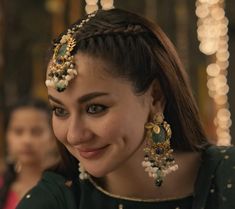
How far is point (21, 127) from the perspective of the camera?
3.04 m

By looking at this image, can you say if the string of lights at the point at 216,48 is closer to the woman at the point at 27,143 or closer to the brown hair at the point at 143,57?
the woman at the point at 27,143

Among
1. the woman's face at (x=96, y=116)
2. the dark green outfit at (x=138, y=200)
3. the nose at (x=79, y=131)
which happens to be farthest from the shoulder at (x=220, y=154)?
the nose at (x=79, y=131)

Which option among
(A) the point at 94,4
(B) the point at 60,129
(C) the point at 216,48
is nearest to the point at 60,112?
(B) the point at 60,129

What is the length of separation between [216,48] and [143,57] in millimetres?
3202

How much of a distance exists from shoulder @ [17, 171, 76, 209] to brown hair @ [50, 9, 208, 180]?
295 mm

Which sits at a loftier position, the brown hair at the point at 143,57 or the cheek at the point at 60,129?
the brown hair at the point at 143,57

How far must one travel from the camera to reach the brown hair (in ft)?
4.82

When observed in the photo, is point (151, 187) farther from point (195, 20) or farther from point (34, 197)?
point (195, 20)

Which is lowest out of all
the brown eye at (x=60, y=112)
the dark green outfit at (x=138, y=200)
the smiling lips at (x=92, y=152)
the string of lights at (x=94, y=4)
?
the dark green outfit at (x=138, y=200)

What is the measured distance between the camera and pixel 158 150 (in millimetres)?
1554

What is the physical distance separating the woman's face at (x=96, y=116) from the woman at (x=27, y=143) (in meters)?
1.48

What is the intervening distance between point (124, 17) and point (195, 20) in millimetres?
3468

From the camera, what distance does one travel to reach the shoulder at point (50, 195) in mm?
1557

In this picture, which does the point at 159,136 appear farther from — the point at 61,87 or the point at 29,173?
the point at 29,173
